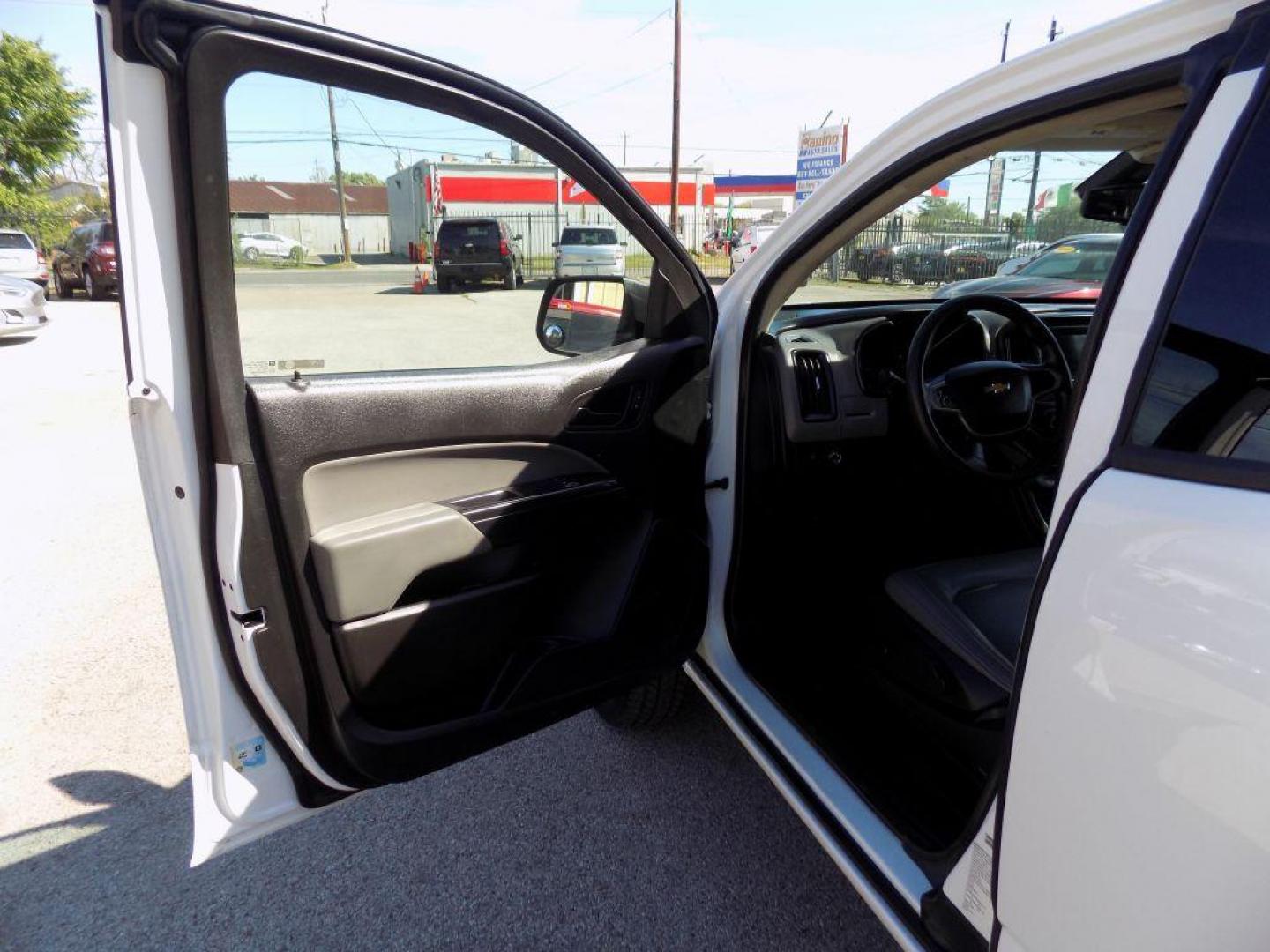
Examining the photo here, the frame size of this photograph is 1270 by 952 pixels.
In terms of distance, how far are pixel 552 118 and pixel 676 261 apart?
0.48m

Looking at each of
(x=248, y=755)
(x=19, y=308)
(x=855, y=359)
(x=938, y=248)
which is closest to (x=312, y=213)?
(x=248, y=755)

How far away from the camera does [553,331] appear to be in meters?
2.17

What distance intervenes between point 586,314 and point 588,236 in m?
0.35

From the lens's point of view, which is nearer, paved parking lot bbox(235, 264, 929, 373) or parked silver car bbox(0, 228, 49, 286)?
paved parking lot bbox(235, 264, 929, 373)

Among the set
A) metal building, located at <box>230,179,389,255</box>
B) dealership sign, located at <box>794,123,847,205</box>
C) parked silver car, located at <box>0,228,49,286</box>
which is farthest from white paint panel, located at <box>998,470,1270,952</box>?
parked silver car, located at <box>0,228,49,286</box>

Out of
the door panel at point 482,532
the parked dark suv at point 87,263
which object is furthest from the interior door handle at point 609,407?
the parked dark suv at point 87,263

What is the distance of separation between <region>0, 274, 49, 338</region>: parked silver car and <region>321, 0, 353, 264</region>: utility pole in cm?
1133

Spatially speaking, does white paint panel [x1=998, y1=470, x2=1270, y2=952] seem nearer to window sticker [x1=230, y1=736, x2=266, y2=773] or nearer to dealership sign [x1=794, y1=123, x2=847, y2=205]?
window sticker [x1=230, y1=736, x2=266, y2=773]

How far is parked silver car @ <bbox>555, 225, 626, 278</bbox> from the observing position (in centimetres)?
211

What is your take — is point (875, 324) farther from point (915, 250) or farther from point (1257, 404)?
point (915, 250)

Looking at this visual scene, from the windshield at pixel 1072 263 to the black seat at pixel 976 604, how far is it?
2292mm

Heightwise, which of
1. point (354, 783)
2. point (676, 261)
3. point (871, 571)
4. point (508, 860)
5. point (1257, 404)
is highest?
point (676, 261)

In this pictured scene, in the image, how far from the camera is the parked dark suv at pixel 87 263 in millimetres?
16438

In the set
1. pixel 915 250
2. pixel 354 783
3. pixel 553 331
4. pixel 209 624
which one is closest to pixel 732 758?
pixel 354 783
